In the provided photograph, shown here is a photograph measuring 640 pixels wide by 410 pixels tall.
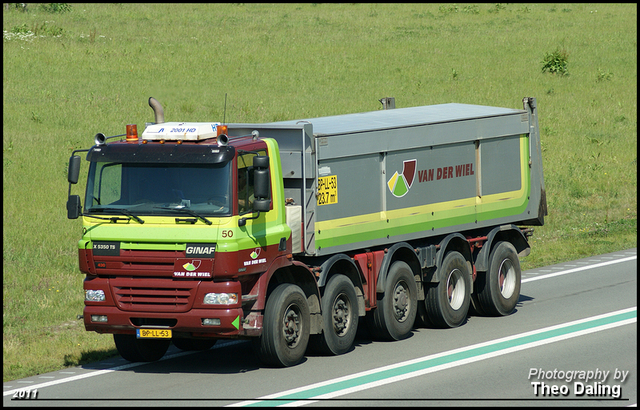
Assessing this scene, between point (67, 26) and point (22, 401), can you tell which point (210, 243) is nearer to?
point (22, 401)

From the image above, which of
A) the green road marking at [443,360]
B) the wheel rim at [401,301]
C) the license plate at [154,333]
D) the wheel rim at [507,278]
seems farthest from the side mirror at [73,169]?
the wheel rim at [507,278]

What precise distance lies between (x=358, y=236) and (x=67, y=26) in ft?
112

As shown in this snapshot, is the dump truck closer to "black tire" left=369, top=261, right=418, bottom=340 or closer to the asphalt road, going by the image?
"black tire" left=369, top=261, right=418, bottom=340

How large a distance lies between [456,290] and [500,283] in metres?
1.21

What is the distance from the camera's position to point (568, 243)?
22031 millimetres

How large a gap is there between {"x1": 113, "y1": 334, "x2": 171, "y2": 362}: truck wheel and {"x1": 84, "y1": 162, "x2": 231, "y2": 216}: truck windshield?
1887 millimetres

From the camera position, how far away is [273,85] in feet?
122

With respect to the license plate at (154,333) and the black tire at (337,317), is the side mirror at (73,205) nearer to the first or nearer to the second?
the license plate at (154,333)

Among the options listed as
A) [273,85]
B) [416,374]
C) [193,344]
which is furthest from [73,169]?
[273,85]

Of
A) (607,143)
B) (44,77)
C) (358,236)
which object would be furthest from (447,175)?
(44,77)

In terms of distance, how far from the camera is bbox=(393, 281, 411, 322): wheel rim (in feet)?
45.3

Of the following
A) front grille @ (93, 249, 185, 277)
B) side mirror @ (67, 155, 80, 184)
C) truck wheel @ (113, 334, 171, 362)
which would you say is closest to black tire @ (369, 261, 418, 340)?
truck wheel @ (113, 334, 171, 362)

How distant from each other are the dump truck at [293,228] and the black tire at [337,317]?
0.02 meters

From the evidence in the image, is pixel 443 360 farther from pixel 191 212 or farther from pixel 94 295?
pixel 94 295
